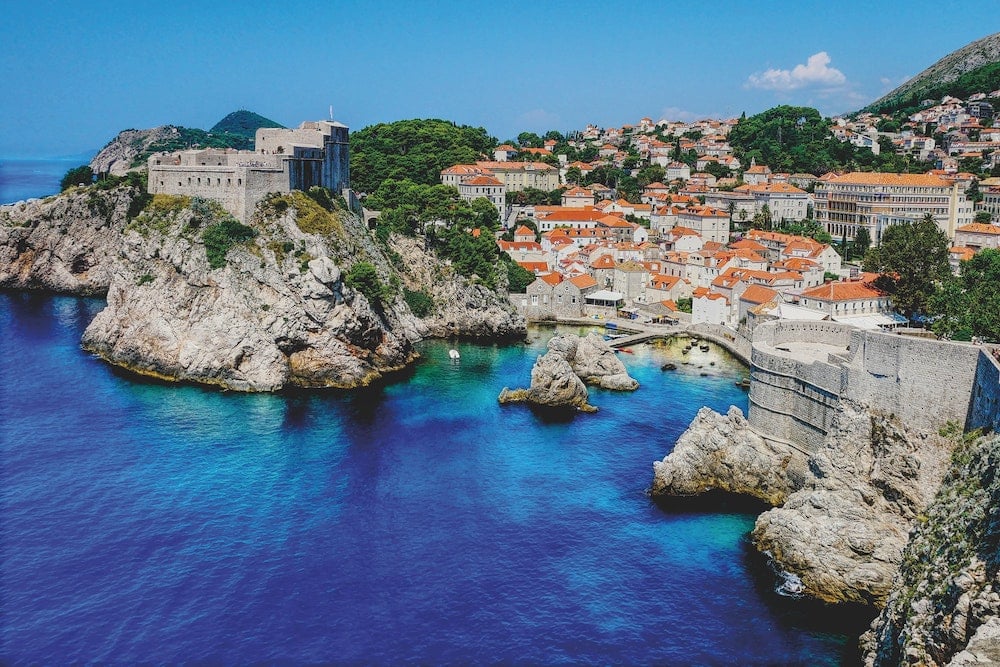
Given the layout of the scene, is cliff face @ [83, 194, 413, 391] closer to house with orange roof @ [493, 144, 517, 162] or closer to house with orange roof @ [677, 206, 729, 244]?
house with orange roof @ [677, 206, 729, 244]

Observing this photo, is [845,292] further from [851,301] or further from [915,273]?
[915,273]

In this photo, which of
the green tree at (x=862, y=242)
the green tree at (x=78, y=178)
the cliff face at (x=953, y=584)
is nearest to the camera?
the cliff face at (x=953, y=584)

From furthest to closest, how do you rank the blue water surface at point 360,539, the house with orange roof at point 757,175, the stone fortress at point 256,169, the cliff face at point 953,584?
the house with orange roof at point 757,175
the stone fortress at point 256,169
the blue water surface at point 360,539
the cliff face at point 953,584

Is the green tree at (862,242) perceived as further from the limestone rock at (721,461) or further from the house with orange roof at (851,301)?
the limestone rock at (721,461)

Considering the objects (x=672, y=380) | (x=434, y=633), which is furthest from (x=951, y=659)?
(x=672, y=380)

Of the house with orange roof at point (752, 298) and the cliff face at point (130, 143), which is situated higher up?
the cliff face at point (130, 143)

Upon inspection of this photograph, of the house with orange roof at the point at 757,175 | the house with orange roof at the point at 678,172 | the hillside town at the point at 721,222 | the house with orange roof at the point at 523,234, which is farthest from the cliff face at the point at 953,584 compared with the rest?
the house with orange roof at the point at 678,172

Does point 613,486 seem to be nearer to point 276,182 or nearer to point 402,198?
point 276,182
